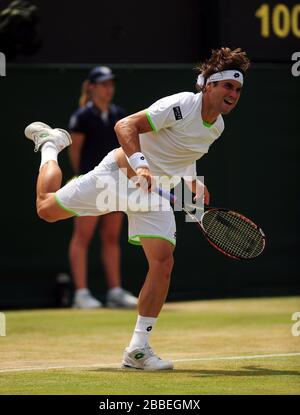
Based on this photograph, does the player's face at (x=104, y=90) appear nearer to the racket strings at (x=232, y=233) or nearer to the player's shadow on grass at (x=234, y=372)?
the racket strings at (x=232, y=233)

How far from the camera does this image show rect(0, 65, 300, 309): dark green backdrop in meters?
11.6

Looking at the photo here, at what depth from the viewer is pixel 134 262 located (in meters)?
12.0

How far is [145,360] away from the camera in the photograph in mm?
7250

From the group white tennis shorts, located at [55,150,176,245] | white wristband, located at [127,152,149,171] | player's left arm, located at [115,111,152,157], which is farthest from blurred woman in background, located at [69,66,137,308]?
white wristband, located at [127,152,149,171]

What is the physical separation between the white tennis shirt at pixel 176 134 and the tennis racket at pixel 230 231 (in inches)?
13.5

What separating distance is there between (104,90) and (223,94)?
4091mm

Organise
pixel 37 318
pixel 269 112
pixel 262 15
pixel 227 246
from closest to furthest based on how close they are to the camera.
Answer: pixel 227 246 < pixel 37 318 < pixel 262 15 < pixel 269 112

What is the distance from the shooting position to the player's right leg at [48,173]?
767 cm

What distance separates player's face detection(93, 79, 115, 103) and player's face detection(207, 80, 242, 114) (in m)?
3.98

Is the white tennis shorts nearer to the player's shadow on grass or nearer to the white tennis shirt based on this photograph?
the white tennis shirt

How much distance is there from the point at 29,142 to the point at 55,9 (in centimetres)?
142

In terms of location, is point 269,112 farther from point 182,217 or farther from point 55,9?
point 55,9

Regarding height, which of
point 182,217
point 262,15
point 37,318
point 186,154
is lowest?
point 37,318
